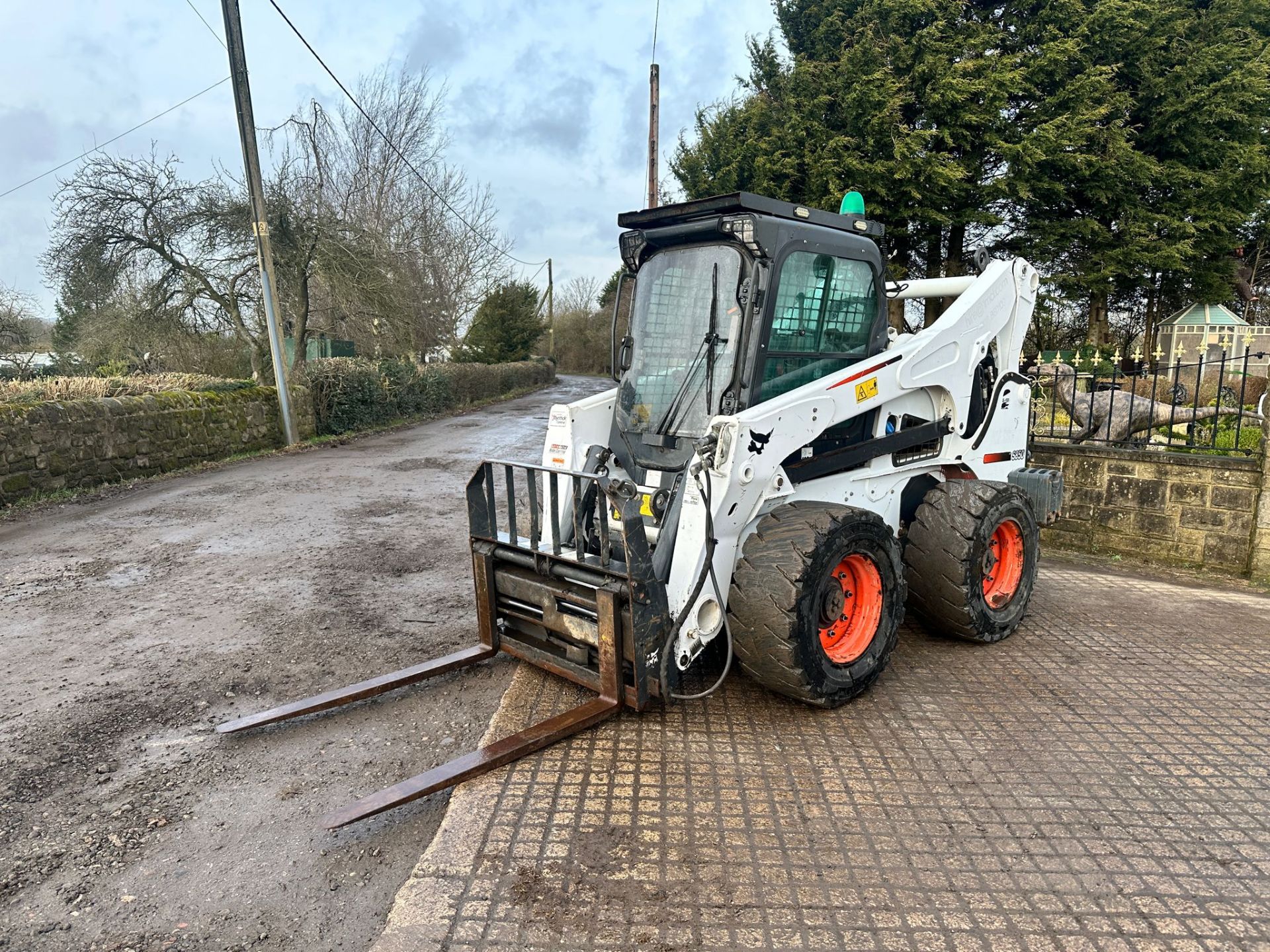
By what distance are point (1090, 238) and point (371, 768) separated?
17.2 meters

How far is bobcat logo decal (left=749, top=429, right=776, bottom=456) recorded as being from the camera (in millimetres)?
3520

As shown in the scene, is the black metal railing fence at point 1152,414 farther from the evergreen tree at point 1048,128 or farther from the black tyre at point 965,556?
the evergreen tree at point 1048,128

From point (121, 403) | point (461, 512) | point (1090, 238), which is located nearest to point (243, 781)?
point (461, 512)

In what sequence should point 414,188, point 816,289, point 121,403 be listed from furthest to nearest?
point 414,188, point 121,403, point 816,289

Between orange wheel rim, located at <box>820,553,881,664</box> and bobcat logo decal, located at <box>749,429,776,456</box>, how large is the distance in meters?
0.74

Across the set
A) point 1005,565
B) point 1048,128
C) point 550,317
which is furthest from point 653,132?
point 550,317

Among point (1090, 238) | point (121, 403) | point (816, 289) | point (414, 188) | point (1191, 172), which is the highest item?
point (414, 188)

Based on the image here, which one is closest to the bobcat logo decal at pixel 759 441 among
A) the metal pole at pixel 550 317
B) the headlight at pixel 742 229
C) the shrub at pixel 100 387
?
the headlight at pixel 742 229

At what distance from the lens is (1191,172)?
1474 centimetres

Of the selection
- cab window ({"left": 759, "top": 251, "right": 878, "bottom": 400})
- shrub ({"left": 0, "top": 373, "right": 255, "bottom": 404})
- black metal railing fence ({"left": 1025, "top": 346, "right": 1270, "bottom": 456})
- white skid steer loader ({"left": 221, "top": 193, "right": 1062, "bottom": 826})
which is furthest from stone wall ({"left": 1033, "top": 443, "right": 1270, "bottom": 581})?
shrub ({"left": 0, "top": 373, "right": 255, "bottom": 404})

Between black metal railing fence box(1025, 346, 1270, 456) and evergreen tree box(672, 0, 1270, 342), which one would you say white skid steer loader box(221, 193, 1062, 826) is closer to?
black metal railing fence box(1025, 346, 1270, 456)

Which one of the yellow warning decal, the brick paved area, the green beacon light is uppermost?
the green beacon light

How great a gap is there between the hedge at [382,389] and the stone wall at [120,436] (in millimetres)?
1988

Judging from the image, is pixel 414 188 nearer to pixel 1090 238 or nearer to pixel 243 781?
pixel 1090 238
